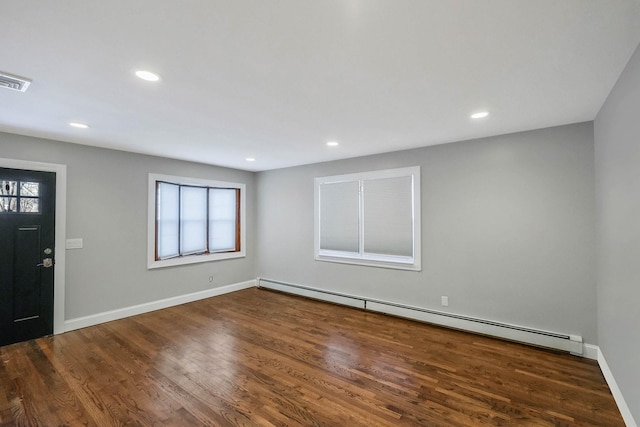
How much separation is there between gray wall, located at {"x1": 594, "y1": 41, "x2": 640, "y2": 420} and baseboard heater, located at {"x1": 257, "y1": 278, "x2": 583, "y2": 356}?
36 cm

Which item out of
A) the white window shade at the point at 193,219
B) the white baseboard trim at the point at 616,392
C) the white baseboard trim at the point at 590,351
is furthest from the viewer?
the white window shade at the point at 193,219

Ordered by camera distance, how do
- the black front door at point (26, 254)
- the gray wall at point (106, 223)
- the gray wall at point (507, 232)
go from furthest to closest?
the gray wall at point (106, 223) → the black front door at point (26, 254) → the gray wall at point (507, 232)

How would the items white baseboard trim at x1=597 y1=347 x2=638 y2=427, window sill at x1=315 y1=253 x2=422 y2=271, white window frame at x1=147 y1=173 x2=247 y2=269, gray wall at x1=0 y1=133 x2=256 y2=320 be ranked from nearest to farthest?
white baseboard trim at x1=597 y1=347 x2=638 y2=427 < gray wall at x1=0 y1=133 x2=256 y2=320 < window sill at x1=315 y1=253 x2=422 y2=271 < white window frame at x1=147 y1=173 x2=247 y2=269

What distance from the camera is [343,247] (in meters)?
5.09

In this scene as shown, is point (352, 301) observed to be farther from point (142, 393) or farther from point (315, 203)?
point (142, 393)

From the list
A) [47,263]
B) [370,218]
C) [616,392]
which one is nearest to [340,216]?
[370,218]

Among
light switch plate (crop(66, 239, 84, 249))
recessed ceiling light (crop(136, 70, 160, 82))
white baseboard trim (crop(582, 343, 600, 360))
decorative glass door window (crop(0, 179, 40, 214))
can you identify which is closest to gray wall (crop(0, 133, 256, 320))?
light switch plate (crop(66, 239, 84, 249))

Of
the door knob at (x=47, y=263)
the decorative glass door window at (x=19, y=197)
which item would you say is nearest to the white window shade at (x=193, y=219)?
the door knob at (x=47, y=263)

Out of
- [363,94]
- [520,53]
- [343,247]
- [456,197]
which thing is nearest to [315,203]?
[343,247]

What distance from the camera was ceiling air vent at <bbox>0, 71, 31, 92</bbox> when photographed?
203 centimetres

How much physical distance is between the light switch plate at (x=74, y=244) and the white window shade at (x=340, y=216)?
363cm

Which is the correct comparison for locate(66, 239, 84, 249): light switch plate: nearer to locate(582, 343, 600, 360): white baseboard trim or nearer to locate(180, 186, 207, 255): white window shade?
locate(180, 186, 207, 255): white window shade

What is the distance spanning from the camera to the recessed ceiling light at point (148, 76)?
201 centimetres

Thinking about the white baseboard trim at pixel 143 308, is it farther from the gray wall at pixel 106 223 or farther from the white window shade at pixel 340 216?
the white window shade at pixel 340 216
